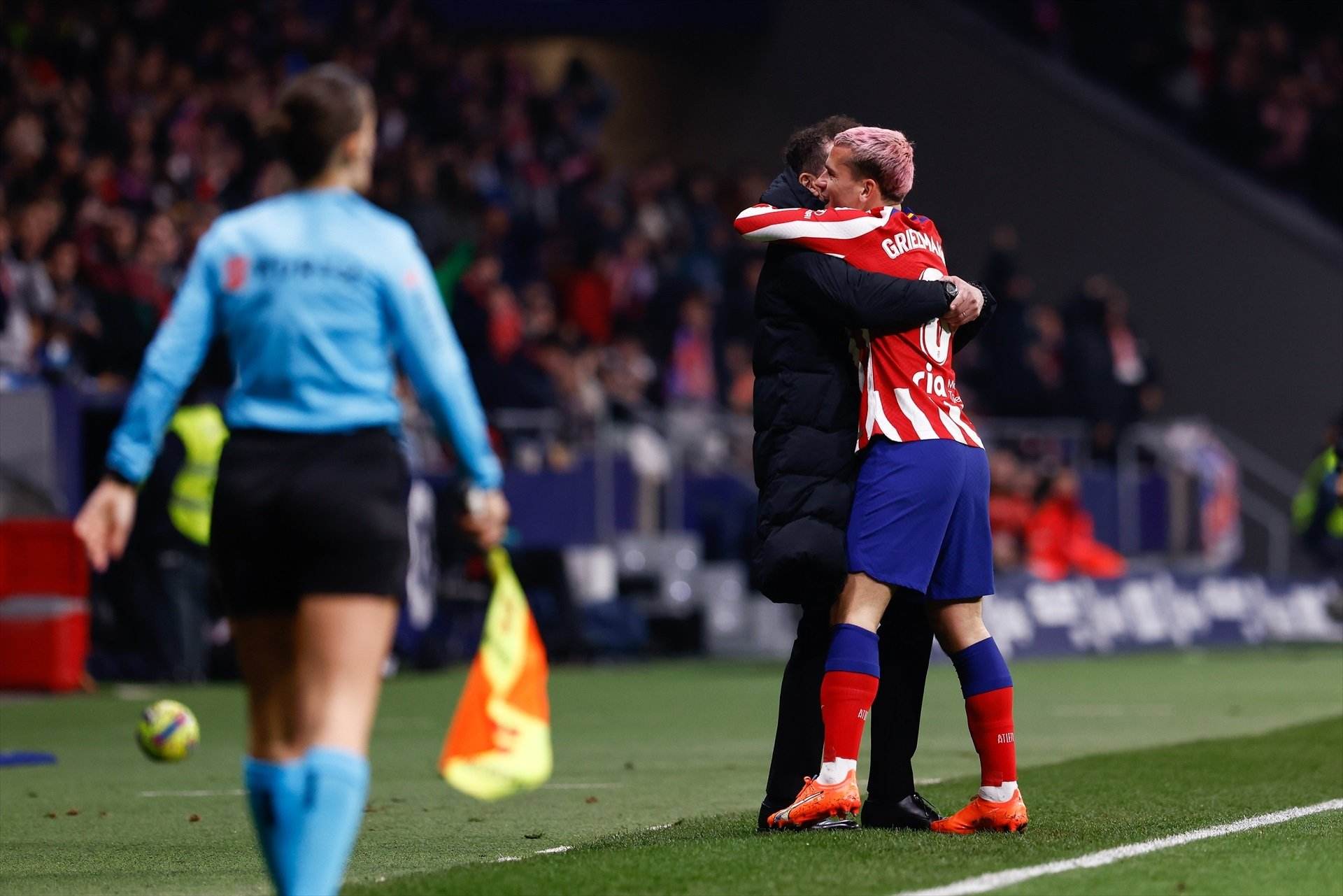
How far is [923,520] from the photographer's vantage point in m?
7.28

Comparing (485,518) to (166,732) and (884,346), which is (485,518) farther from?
(166,732)

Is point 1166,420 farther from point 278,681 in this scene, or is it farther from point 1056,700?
point 278,681

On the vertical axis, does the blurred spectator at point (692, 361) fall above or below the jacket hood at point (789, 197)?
below

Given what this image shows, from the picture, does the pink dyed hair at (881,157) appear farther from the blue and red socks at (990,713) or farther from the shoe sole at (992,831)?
the shoe sole at (992,831)

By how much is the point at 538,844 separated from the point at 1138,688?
30.3 ft

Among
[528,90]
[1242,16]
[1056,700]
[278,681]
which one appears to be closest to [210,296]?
[278,681]

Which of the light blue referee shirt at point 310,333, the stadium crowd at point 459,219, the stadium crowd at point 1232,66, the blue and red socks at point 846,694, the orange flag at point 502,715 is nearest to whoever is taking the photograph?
the light blue referee shirt at point 310,333

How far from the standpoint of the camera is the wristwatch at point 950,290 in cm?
730

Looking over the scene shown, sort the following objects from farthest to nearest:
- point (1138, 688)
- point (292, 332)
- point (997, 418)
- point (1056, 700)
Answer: point (997, 418) < point (1138, 688) < point (1056, 700) < point (292, 332)

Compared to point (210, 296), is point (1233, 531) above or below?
below

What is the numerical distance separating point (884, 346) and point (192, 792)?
4.10 meters

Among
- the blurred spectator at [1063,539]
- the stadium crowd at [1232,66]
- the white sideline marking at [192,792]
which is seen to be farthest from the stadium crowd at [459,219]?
the white sideline marking at [192,792]

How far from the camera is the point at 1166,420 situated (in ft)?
91.2

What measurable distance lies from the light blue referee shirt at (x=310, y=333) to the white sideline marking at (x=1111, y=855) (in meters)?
1.75
